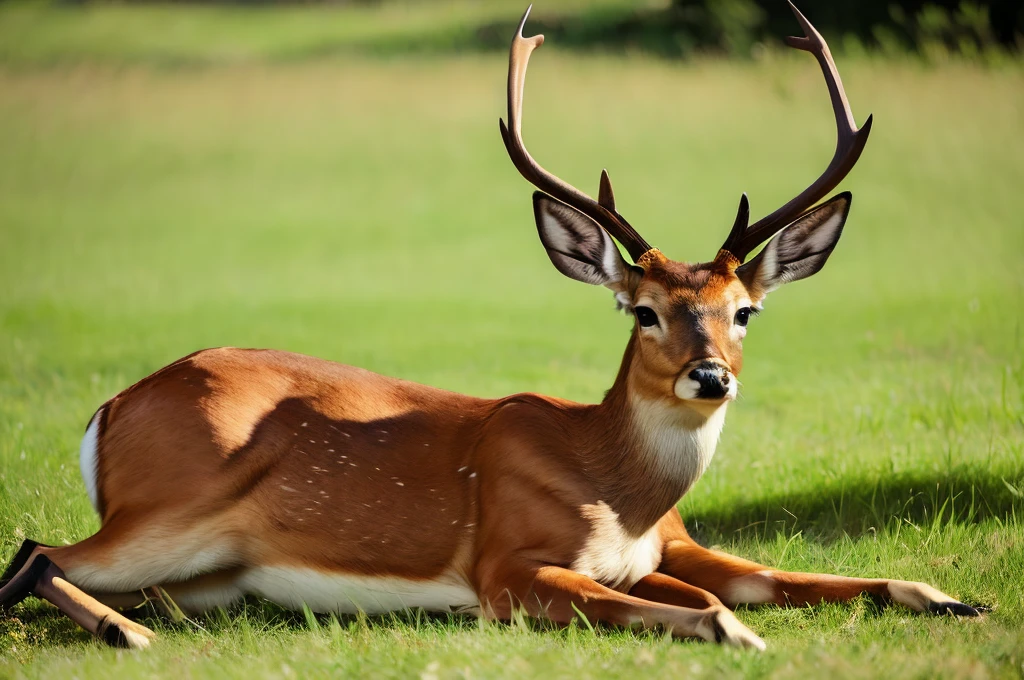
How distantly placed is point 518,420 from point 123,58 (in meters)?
25.0

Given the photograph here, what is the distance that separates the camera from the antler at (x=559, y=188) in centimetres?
496

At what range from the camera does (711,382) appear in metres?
4.39

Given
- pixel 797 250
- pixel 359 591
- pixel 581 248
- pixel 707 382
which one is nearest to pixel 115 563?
pixel 359 591

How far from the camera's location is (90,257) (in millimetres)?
14938

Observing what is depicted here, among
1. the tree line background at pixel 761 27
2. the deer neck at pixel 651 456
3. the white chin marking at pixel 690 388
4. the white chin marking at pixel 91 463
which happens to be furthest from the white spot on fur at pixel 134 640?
the tree line background at pixel 761 27

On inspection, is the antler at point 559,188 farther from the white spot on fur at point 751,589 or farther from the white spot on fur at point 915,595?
the white spot on fur at point 915,595

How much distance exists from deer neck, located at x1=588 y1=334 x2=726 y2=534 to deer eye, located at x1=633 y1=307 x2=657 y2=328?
7.7 inches

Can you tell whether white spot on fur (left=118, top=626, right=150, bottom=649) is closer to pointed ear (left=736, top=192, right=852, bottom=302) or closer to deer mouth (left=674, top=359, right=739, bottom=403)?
deer mouth (left=674, top=359, right=739, bottom=403)

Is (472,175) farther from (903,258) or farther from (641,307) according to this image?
(641,307)

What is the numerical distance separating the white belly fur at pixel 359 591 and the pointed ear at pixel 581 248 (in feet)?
4.42

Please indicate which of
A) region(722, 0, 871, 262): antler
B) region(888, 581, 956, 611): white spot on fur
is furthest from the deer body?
region(888, 581, 956, 611): white spot on fur

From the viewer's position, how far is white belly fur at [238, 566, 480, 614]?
15.6ft

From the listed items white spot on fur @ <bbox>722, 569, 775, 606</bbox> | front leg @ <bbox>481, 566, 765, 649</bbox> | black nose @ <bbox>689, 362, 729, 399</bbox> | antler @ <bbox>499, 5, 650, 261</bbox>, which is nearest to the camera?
front leg @ <bbox>481, 566, 765, 649</bbox>

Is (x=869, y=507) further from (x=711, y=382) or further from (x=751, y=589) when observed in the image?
(x=711, y=382)
